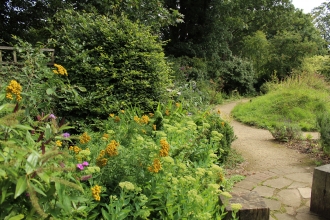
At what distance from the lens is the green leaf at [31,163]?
1081 mm

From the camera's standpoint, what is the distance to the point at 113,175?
6.59 feet

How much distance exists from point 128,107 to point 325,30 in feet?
149

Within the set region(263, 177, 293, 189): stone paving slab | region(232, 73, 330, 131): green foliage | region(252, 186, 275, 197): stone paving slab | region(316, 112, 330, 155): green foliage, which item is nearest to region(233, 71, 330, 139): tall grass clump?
region(232, 73, 330, 131): green foliage

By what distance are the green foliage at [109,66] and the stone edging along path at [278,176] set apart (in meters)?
1.89

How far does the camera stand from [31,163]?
110 cm

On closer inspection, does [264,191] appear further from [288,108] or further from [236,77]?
[236,77]

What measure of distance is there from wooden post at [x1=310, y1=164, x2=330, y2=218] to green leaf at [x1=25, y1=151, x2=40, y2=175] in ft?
9.51

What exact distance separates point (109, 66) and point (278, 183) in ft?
9.45

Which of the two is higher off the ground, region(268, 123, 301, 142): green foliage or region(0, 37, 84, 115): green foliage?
region(0, 37, 84, 115): green foliage

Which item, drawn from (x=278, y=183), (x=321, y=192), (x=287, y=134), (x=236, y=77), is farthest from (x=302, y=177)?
(x=236, y=77)

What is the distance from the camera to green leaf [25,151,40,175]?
1.08 metres

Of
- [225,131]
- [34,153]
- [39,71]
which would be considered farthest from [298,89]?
[34,153]

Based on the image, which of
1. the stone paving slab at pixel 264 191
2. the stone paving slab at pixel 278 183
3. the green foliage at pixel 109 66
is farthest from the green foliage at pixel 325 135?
the green foliage at pixel 109 66

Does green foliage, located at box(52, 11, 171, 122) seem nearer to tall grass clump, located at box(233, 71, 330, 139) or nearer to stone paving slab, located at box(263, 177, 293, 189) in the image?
stone paving slab, located at box(263, 177, 293, 189)
